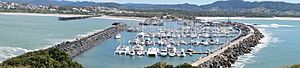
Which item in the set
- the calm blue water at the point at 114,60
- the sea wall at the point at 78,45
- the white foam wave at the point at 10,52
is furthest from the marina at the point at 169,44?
the white foam wave at the point at 10,52

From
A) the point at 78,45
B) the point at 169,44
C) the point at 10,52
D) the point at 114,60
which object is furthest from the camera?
the point at 169,44

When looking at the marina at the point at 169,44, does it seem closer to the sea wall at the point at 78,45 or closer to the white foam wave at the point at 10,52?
the sea wall at the point at 78,45

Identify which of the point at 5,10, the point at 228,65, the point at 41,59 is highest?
the point at 41,59

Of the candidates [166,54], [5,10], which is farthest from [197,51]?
[5,10]

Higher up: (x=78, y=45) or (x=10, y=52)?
(x=10, y=52)

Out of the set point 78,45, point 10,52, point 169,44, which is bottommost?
point 169,44

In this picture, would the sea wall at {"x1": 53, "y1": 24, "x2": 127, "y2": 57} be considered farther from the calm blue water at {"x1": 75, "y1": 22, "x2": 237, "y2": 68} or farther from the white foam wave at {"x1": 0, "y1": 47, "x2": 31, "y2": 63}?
the white foam wave at {"x1": 0, "y1": 47, "x2": 31, "y2": 63}

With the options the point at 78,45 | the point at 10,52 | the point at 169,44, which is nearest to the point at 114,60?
the point at 78,45

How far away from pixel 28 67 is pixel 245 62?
20449mm

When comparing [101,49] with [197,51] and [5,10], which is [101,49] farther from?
[5,10]

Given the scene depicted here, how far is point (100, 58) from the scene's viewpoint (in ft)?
127

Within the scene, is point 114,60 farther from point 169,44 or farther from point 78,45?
point 169,44

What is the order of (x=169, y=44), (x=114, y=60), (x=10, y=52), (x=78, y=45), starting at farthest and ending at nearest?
(x=169, y=44) → (x=78, y=45) → (x=10, y=52) → (x=114, y=60)

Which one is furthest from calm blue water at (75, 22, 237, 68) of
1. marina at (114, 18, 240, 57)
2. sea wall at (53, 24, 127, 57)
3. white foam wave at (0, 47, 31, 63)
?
white foam wave at (0, 47, 31, 63)
